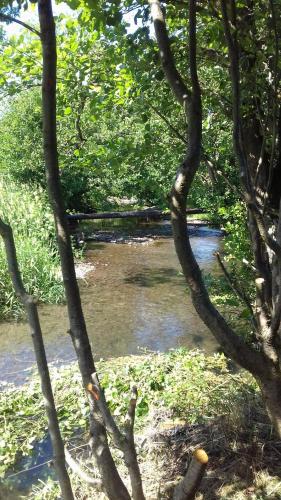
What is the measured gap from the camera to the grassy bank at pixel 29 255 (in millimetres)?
7895

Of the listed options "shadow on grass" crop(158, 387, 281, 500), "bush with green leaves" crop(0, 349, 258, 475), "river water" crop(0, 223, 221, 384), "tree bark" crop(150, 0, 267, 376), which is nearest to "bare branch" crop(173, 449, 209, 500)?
"tree bark" crop(150, 0, 267, 376)

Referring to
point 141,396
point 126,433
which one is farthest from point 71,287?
point 141,396

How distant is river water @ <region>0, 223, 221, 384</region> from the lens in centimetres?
655

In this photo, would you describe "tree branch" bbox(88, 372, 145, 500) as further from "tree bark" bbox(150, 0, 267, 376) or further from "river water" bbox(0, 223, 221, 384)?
"river water" bbox(0, 223, 221, 384)

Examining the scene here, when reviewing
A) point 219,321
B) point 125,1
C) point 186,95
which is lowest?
point 219,321

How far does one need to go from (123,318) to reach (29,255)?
1.92m

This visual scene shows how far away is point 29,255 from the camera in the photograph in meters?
8.27

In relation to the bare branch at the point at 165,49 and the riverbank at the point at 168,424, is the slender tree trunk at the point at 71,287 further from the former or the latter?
the riverbank at the point at 168,424

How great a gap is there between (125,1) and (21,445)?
353cm

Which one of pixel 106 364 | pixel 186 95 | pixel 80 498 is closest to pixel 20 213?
pixel 106 364

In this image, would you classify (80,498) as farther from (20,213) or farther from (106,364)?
(20,213)

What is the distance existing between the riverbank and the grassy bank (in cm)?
278

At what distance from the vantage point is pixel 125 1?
277 centimetres

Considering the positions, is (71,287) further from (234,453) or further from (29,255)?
(29,255)
